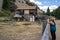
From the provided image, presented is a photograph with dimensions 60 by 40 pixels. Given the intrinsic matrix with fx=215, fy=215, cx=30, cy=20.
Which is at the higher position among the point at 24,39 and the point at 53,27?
the point at 53,27

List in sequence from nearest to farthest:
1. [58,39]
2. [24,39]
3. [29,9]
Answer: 1. [58,39]
2. [24,39]
3. [29,9]

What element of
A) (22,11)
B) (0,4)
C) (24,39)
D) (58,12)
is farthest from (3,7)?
(24,39)

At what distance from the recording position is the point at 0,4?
205 ft

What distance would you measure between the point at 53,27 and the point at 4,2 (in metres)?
53.1

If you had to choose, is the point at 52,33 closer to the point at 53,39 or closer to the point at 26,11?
the point at 53,39

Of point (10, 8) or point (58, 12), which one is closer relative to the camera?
point (10, 8)

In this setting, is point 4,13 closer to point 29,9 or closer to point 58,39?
point 29,9

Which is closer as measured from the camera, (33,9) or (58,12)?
(33,9)

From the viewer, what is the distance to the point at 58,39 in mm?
11898

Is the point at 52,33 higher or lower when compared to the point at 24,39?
higher

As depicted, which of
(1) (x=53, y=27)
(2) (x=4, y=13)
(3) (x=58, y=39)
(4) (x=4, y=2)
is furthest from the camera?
(4) (x=4, y=2)

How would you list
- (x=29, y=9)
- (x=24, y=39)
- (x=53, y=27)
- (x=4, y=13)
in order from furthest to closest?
(x=29, y=9) < (x=4, y=13) < (x=24, y=39) < (x=53, y=27)

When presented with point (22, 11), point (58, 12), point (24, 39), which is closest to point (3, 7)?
point (22, 11)

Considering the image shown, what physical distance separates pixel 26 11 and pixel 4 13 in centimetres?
1339
